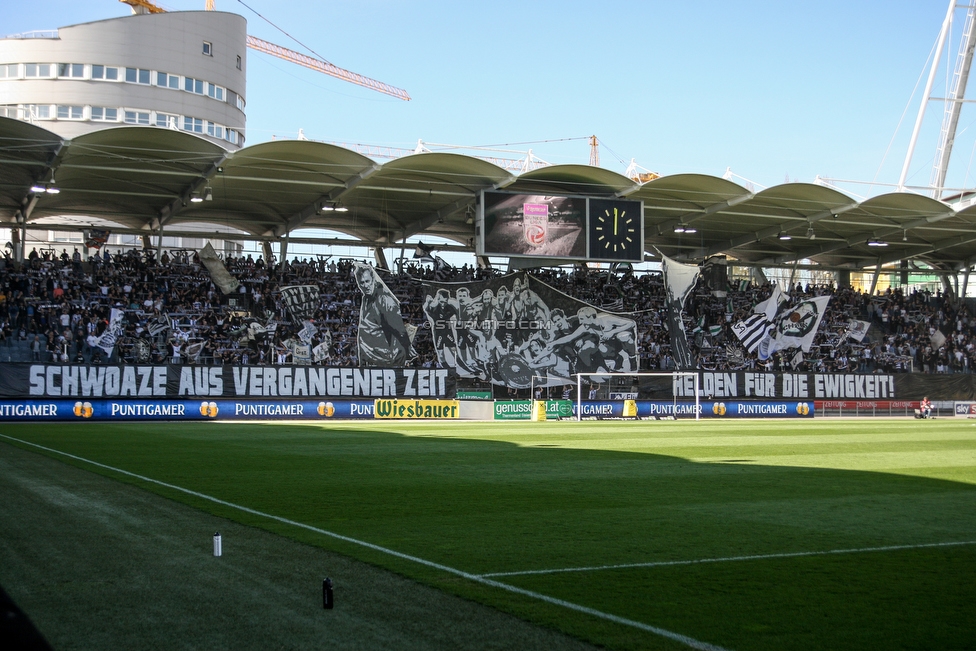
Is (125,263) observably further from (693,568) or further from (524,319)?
(693,568)

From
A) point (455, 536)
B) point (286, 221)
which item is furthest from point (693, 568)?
point (286, 221)

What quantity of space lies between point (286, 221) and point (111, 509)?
44.3 m

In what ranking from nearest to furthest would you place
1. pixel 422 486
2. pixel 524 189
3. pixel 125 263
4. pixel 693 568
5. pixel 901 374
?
pixel 693 568 → pixel 422 486 → pixel 125 263 → pixel 524 189 → pixel 901 374

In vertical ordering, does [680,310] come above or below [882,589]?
above

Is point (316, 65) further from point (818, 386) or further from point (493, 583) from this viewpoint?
point (493, 583)

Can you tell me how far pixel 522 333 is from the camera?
5062 centimetres

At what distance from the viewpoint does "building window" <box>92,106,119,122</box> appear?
77.7 meters

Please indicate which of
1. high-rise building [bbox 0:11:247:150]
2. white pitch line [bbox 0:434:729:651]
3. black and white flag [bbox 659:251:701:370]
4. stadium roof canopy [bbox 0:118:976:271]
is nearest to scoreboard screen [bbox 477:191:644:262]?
stadium roof canopy [bbox 0:118:976:271]

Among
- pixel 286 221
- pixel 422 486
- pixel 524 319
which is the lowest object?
pixel 422 486

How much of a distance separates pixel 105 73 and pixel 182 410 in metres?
49.2

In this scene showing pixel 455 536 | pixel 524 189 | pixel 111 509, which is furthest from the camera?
→ pixel 524 189

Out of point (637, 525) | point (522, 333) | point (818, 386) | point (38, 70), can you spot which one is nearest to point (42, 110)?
point (38, 70)

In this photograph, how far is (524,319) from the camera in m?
51.0

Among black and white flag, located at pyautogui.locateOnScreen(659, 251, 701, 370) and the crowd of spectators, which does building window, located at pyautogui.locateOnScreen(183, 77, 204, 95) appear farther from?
black and white flag, located at pyautogui.locateOnScreen(659, 251, 701, 370)
